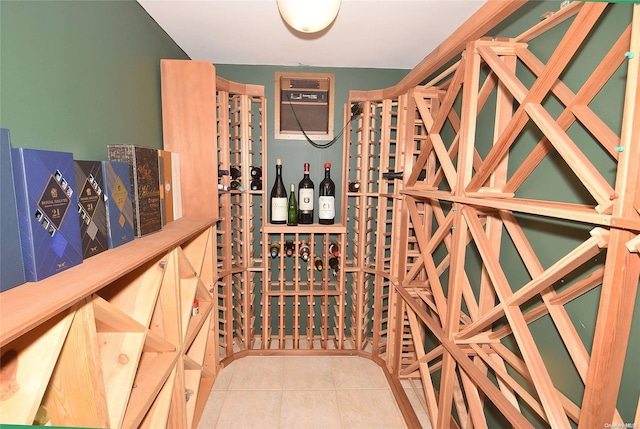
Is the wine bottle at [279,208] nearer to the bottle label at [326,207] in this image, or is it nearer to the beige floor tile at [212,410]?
the bottle label at [326,207]

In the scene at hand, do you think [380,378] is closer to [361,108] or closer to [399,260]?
[399,260]

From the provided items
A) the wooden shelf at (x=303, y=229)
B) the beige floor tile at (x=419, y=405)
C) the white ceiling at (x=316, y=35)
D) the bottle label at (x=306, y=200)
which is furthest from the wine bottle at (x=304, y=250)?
the white ceiling at (x=316, y=35)

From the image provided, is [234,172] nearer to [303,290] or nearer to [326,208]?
[326,208]

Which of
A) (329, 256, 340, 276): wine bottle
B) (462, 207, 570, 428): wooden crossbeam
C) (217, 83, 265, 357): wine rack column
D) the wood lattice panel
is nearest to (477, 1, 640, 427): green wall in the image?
the wood lattice panel

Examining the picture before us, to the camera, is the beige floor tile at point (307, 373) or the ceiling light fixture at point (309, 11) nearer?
the ceiling light fixture at point (309, 11)

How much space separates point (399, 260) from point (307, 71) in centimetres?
151

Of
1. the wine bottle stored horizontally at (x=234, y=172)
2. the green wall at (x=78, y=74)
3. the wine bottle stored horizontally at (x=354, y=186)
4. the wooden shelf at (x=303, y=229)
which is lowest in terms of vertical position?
the wooden shelf at (x=303, y=229)

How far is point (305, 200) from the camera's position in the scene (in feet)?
6.88

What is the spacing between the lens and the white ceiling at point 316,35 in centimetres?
133

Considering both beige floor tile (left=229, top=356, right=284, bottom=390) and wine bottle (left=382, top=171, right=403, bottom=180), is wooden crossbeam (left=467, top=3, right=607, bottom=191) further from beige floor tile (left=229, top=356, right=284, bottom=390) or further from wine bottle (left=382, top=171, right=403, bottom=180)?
beige floor tile (left=229, top=356, right=284, bottom=390)

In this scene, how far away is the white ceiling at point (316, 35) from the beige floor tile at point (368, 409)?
208 centimetres

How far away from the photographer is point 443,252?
1.96 metres

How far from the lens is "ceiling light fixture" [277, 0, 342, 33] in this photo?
3.67ft

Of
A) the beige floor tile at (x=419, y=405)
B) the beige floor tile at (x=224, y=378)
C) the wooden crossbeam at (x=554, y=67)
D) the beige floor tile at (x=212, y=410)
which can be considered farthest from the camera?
the beige floor tile at (x=224, y=378)
